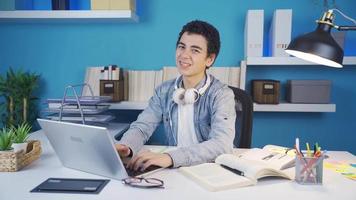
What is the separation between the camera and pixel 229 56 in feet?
8.70

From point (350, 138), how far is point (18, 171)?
2.37 metres

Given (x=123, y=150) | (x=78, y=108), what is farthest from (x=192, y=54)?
(x=78, y=108)

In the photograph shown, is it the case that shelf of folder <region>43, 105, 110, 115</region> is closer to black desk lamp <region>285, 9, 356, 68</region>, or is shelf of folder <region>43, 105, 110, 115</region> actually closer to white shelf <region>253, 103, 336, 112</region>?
white shelf <region>253, 103, 336, 112</region>

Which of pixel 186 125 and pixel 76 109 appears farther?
pixel 76 109

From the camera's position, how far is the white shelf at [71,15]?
2.37 meters

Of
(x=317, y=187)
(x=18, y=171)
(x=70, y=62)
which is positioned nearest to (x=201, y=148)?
(x=317, y=187)

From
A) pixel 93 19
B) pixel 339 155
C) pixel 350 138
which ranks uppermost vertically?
pixel 93 19

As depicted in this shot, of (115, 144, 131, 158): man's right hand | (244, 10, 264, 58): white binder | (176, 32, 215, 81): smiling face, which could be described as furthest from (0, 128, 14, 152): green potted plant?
(244, 10, 264, 58): white binder

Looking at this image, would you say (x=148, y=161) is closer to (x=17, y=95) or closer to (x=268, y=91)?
(x=268, y=91)

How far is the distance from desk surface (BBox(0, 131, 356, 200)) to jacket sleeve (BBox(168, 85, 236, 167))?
0.08 meters

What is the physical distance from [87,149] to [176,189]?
30cm

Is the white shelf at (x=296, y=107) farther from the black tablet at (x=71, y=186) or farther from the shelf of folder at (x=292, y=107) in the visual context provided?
the black tablet at (x=71, y=186)

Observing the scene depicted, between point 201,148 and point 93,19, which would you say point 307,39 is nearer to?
point 201,148

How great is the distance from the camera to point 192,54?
5.50 ft
